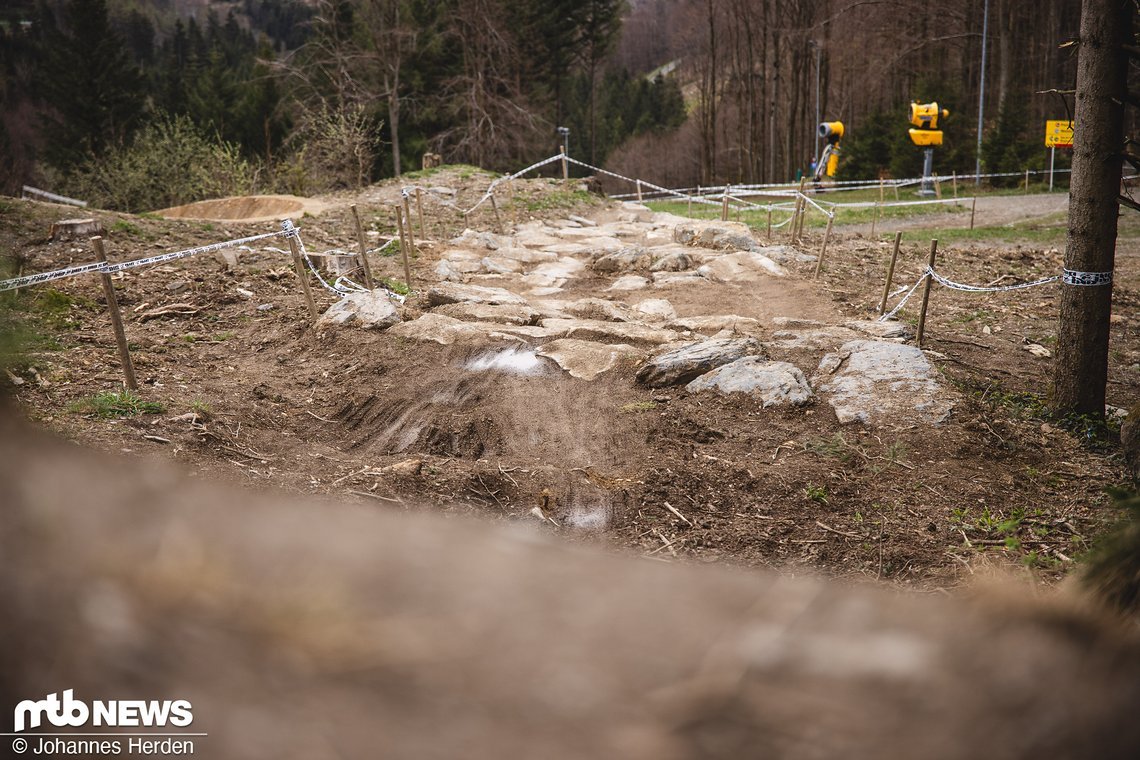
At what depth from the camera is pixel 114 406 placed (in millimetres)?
5500

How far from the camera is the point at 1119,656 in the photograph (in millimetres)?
872

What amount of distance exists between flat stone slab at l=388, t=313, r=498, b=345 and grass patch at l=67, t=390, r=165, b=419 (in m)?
2.66

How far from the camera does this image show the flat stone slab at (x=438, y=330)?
25.6ft

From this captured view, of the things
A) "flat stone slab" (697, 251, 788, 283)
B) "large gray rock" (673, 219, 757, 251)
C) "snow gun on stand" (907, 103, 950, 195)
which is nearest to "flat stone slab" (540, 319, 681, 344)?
"flat stone slab" (697, 251, 788, 283)

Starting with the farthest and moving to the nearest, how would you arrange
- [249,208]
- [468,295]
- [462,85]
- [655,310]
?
[462,85] < [249,208] < [468,295] < [655,310]

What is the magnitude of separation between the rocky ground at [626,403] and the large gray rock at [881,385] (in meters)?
0.03

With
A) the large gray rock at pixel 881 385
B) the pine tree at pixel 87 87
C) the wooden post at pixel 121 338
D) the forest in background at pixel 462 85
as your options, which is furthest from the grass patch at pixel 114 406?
the pine tree at pixel 87 87

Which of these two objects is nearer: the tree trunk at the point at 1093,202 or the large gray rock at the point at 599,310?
the tree trunk at the point at 1093,202

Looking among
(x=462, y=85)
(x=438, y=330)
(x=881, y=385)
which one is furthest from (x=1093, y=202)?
(x=462, y=85)

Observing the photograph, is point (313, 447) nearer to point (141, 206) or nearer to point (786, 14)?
point (141, 206)

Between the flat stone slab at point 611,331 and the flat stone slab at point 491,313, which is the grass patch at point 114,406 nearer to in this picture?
the flat stone slab at point 491,313

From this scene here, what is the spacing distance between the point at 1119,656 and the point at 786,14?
38.4 m

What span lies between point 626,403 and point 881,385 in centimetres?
207

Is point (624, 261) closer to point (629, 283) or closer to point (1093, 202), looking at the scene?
point (629, 283)
